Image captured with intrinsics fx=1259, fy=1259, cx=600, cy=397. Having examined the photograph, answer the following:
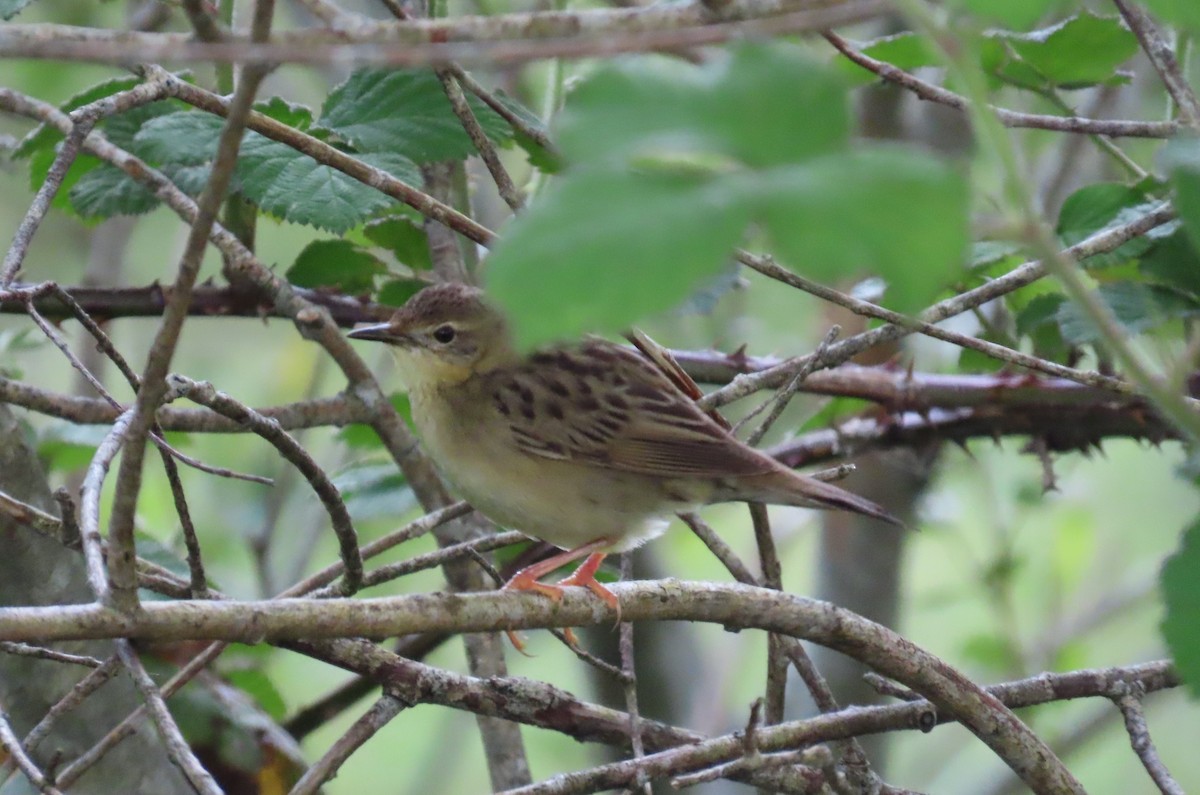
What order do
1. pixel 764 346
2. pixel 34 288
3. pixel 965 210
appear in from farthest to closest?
pixel 764 346
pixel 34 288
pixel 965 210

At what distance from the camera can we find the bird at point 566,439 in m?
3.11

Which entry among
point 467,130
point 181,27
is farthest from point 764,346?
point 467,130

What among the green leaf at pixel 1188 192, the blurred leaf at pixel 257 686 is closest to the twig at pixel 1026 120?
the green leaf at pixel 1188 192

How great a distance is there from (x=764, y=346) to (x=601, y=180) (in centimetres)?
569

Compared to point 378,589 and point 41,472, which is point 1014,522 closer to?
point 378,589

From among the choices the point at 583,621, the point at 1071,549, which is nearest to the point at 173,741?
the point at 583,621

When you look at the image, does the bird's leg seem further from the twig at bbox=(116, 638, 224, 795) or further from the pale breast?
the twig at bbox=(116, 638, 224, 795)

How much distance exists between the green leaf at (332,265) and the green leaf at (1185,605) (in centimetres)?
259

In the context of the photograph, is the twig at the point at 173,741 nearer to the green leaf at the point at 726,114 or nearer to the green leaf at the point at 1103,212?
the green leaf at the point at 726,114

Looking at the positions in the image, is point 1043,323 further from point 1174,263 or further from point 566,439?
point 566,439

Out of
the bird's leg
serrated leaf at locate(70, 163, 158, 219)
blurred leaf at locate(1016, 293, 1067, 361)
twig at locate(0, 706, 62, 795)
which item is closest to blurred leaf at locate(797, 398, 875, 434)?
blurred leaf at locate(1016, 293, 1067, 361)

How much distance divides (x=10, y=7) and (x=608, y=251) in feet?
7.35

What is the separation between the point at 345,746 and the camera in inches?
87.3

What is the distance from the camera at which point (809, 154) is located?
3.27 ft
